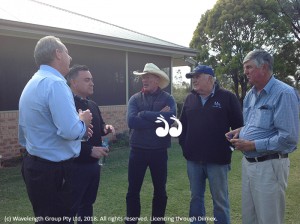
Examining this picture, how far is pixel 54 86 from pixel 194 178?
2.17 meters

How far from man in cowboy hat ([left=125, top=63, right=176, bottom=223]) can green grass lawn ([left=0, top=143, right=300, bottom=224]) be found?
0.42 meters

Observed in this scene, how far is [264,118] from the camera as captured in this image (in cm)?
299

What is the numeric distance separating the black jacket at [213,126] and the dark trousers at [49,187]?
5.54 feet

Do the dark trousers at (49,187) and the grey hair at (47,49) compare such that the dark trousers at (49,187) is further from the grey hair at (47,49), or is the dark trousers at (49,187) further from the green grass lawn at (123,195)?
the green grass lawn at (123,195)

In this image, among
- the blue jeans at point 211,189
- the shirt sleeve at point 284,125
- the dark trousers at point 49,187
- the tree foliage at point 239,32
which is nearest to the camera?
the dark trousers at point 49,187

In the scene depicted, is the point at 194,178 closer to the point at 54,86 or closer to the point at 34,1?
the point at 54,86

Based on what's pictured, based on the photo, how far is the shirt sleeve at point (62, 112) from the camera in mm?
2398

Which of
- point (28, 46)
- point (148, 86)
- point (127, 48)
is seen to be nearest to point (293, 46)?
point (127, 48)

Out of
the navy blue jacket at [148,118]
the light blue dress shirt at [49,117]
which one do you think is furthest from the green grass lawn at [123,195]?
the light blue dress shirt at [49,117]

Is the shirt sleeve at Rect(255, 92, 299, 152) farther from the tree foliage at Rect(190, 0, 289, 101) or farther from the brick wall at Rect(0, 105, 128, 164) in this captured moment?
the tree foliage at Rect(190, 0, 289, 101)

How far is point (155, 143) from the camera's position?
13.0 feet

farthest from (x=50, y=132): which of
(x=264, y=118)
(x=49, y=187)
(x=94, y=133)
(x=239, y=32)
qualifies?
(x=239, y=32)

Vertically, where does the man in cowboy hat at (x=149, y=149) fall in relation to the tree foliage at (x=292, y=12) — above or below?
below

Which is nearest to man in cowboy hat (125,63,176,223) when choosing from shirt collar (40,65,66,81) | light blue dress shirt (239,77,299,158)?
light blue dress shirt (239,77,299,158)
